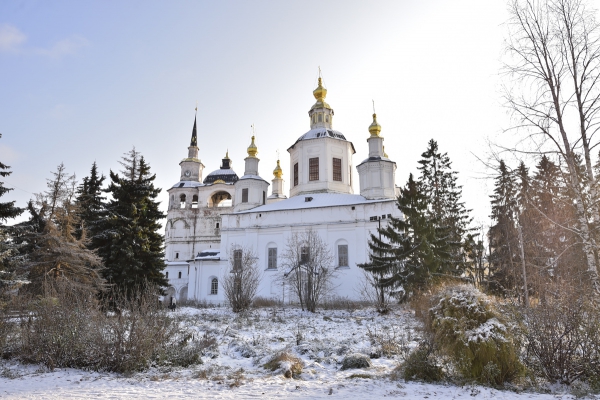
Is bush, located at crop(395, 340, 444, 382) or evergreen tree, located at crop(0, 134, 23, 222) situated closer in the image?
bush, located at crop(395, 340, 444, 382)

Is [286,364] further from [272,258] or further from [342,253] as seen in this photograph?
[272,258]

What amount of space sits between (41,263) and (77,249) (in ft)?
4.46

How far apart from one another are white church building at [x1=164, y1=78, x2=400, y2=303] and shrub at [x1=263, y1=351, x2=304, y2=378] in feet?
69.7

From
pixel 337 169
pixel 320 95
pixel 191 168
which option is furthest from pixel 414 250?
pixel 191 168

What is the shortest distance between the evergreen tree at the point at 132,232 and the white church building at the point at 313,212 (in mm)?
12219

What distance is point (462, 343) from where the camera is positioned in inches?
265

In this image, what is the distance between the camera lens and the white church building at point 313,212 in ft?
102

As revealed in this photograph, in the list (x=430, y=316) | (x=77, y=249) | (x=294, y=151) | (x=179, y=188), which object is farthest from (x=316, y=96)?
(x=430, y=316)

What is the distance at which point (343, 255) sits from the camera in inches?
1242

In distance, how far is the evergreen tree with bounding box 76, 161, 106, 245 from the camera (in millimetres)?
19656

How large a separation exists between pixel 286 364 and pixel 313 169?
29.4 metres

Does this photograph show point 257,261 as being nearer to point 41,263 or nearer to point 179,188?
point 41,263

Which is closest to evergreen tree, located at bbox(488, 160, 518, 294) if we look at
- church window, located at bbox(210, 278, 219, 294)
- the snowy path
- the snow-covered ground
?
the snow-covered ground

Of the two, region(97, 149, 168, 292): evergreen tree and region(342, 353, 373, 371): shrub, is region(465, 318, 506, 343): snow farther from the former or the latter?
region(97, 149, 168, 292): evergreen tree
